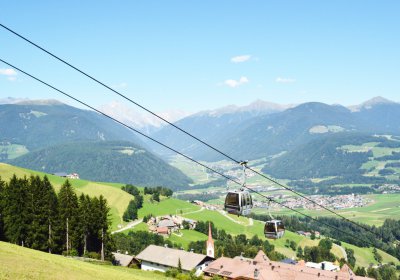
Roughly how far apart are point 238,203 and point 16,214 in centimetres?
6467

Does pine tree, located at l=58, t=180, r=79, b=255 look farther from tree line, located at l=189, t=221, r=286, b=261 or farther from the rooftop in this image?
tree line, located at l=189, t=221, r=286, b=261

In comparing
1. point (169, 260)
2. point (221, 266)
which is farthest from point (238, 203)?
point (169, 260)

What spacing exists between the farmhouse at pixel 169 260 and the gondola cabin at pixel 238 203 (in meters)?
80.7

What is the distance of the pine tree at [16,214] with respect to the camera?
8244 centimetres

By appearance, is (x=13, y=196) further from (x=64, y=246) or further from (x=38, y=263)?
(x=38, y=263)

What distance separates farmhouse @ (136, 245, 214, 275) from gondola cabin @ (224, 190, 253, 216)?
8066cm

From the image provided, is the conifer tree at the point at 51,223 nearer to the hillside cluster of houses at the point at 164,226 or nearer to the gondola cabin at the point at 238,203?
the gondola cabin at the point at 238,203

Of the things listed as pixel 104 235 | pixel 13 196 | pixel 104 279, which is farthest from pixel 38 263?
pixel 104 235

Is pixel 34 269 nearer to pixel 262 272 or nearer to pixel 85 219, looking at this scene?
pixel 85 219

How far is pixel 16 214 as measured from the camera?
83.2 m

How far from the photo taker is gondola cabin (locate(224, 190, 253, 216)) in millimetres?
33312

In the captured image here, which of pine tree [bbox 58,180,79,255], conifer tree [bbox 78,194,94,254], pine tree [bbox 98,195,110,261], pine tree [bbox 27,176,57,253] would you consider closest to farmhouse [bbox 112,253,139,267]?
pine tree [bbox 98,195,110,261]

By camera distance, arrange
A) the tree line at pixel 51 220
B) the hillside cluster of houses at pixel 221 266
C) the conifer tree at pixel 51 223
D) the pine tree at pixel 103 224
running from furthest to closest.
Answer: the hillside cluster of houses at pixel 221 266 < the pine tree at pixel 103 224 < the conifer tree at pixel 51 223 < the tree line at pixel 51 220

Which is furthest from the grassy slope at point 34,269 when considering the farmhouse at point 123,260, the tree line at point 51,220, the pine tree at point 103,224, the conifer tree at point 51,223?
the farmhouse at point 123,260
